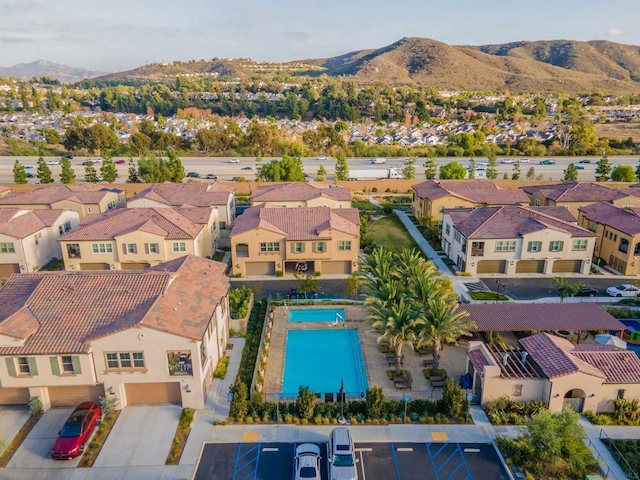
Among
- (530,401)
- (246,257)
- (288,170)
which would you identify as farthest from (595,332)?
(288,170)

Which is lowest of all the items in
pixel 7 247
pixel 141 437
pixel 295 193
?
pixel 141 437

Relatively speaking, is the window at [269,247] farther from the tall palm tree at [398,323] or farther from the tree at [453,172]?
the tree at [453,172]

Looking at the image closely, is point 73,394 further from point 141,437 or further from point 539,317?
point 539,317

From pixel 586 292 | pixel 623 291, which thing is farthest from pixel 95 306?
pixel 623 291

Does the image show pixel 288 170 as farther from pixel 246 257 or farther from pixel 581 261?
pixel 581 261

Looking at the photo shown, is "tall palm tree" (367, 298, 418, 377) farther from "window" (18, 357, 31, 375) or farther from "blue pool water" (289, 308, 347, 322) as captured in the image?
"window" (18, 357, 31, 375)
